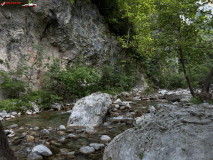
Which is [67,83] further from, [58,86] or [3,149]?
[3,149]

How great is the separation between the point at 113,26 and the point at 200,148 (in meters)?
16.0

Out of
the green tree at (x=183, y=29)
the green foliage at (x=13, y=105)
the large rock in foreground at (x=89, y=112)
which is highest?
the green tree at (x=183, y=29)

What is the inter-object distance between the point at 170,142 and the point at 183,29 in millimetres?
6349

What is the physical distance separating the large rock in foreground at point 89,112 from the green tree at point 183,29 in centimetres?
360

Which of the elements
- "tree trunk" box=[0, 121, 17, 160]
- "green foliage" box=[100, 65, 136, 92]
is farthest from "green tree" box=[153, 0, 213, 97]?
"tree trunk" box=[0, 121, 17, 160]

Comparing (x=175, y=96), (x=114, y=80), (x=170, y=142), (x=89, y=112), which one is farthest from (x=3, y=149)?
(x=114, y=80)

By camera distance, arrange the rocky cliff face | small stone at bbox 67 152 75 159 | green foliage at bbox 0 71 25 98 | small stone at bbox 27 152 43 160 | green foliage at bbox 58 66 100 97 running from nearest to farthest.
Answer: small stone at bbox 27 152 43 160
small stone at bbox 67 152 75 159
green foliage at bbox 0 71 25 98
the rocky cliff face
green foliage at bbox 58 66 100 97

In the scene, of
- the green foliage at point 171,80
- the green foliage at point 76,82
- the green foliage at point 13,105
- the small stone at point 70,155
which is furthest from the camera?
the green foliage at point 171,80

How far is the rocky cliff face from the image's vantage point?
28.4 ft

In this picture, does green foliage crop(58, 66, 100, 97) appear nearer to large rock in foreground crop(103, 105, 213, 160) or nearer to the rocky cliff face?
the rocky cliff face

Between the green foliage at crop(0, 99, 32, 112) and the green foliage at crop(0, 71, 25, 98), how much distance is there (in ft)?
2.29

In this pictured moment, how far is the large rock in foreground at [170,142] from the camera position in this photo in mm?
1485

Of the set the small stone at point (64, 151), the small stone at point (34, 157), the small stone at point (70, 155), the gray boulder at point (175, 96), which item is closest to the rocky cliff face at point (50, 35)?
the gray boulder at point (175, 96)

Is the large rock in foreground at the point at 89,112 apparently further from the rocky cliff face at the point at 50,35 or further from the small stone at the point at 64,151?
the rocky cliff face at the point at 50,35
